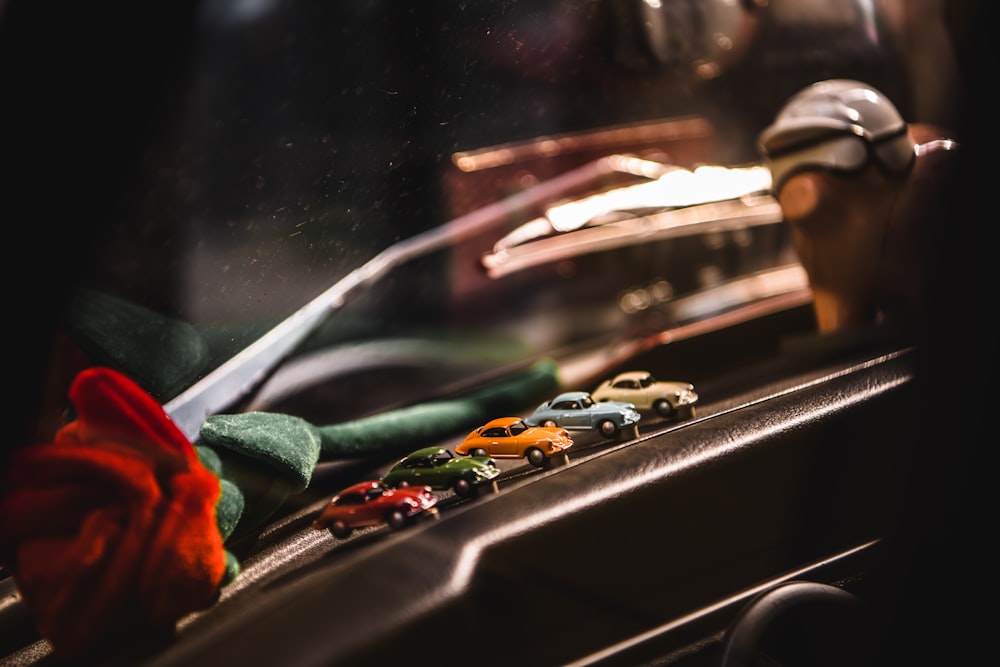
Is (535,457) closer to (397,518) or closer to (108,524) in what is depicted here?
(397,518)

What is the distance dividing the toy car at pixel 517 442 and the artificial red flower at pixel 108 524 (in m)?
0.23

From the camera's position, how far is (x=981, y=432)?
592 mm

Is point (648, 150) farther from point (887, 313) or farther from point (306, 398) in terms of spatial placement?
point (306, 398)

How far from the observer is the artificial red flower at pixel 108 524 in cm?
57

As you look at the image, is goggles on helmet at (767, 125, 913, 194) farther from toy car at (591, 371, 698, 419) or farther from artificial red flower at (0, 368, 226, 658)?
artificial red flower at (0, 368, 226, 658)

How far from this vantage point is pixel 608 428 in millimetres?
729

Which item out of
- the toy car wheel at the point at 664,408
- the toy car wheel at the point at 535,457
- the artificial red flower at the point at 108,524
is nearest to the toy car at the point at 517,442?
the toy car wheel at the point at 535,457

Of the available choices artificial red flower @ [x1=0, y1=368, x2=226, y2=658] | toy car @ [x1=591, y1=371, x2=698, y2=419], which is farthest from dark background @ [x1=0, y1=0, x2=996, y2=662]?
toy car @ [x1=591, y1=371, x2=698, y2=419]

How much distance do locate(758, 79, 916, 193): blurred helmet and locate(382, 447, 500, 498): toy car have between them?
20.6 inches

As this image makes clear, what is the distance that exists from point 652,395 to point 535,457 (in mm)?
149

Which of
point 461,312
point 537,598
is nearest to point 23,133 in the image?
point 537,598

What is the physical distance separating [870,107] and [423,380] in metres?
0.73

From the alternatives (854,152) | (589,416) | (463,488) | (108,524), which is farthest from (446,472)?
(854,152)

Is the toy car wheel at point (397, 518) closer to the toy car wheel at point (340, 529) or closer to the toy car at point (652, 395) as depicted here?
the toy car wheel at point (340, 529)
